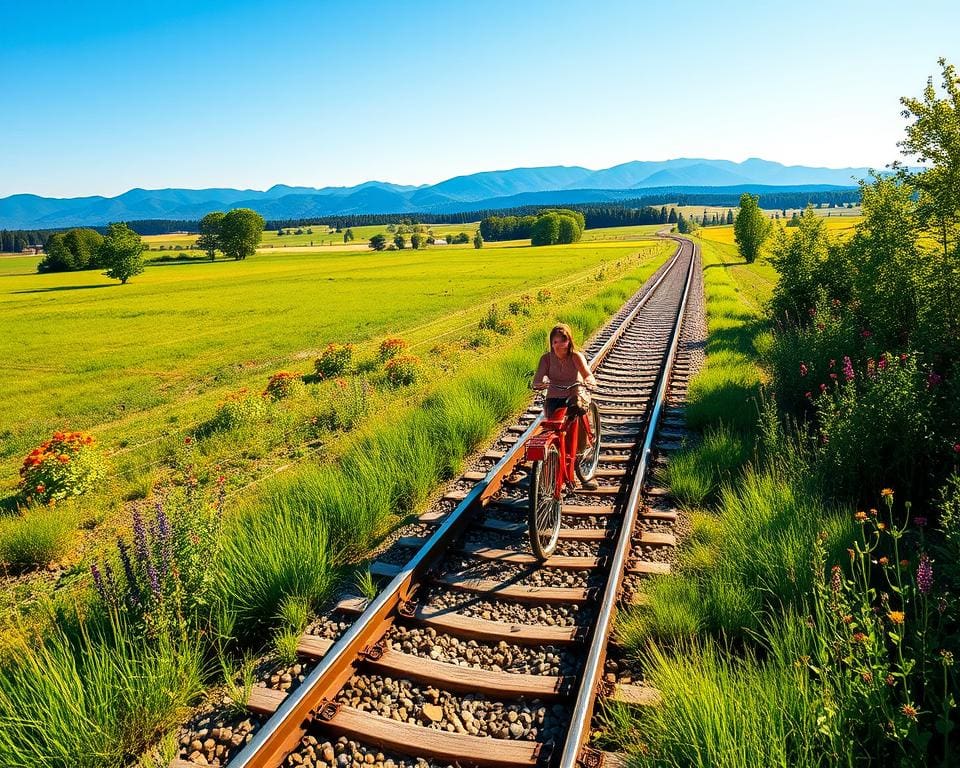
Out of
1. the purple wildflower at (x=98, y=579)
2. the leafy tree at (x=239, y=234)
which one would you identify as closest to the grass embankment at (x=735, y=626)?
the purple wildflower at (x=98, y=579)

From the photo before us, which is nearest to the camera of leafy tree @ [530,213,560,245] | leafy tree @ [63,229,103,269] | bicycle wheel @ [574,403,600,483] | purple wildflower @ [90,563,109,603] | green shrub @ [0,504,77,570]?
purple wildflower @ [90,563,109,603]

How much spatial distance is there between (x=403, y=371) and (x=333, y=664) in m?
10.5

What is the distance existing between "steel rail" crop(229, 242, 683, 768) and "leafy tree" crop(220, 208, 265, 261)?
11351 centimetres

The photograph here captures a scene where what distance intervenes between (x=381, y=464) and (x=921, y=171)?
761 cm

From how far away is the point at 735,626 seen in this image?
3.84m

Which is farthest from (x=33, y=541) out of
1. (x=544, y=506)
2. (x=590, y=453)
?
(x=590, y=453)

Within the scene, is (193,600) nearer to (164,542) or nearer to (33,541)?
(164,542)


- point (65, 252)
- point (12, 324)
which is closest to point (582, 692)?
point (12, 324)

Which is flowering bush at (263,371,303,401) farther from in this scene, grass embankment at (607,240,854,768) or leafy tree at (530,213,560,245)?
leafy tree at (530,213,560,245)

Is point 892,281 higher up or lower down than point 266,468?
higher up

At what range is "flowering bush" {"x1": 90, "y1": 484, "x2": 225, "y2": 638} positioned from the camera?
3957 millimetres

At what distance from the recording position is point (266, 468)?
9.41 metres

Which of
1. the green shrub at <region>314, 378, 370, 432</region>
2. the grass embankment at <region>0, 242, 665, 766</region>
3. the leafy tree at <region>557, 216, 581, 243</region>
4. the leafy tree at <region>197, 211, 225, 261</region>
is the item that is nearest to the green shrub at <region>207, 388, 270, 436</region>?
the green shrub at <region>314, 378, 370, 432</region>

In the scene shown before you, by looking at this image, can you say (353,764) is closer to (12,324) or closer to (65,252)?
(12,324)
